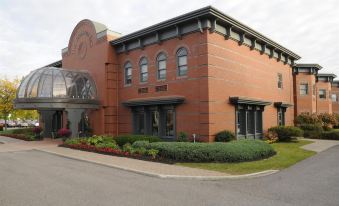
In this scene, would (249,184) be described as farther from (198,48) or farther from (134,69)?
(134,69)

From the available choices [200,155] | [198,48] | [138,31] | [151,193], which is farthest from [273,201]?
[138,31]

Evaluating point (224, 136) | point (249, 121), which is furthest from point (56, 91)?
point (249, 121)

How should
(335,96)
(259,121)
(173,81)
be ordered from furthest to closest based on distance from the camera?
(335,96) < (259,121) < (173,81)

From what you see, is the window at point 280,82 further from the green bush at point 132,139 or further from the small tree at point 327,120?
the green bush at point 132,139

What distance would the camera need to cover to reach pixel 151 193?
27.6 ft

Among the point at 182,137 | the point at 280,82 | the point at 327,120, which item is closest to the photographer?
the point at 182,137

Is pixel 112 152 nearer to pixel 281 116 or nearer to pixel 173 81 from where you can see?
pixel 173 81

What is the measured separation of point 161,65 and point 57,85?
28.0ft

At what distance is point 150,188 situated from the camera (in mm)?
9008

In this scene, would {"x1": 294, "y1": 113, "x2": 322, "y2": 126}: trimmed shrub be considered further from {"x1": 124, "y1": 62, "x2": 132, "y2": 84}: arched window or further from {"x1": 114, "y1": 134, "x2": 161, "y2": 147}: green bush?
{"x1": 114, "y1": 134, "x2": 161, "y2": 147}: green bush

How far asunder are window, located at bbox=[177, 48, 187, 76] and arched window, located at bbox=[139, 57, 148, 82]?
3505 mm

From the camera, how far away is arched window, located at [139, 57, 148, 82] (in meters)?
22.6

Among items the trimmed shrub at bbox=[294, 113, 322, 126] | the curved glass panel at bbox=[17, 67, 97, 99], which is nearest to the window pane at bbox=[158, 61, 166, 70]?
the curved glass panel at bbox=[17, 67, 97, 99]

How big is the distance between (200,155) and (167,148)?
5.67ft
